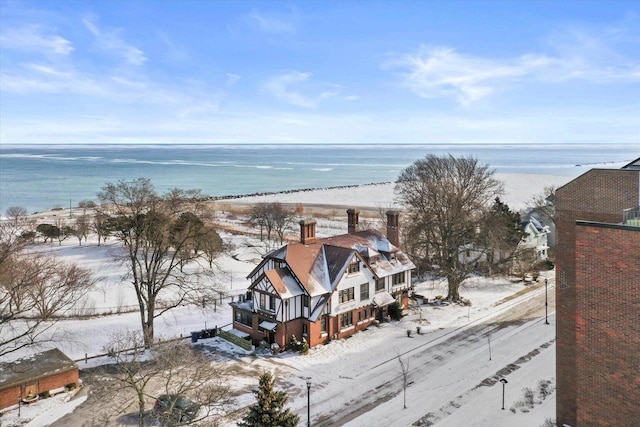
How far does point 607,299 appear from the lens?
50.5 ft

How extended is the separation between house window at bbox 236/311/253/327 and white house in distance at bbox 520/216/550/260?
97.9ft

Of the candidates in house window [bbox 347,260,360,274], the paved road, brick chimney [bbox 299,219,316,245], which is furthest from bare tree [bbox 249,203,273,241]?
the paved road

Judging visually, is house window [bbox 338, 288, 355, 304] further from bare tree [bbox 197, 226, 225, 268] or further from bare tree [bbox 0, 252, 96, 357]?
bare tree [bbox 0, 252, 96, 357]

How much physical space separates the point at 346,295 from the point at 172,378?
12136mm

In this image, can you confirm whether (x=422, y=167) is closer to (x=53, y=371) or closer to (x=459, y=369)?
(x=459, y=369)

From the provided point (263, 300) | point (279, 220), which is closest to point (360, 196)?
point (279, 220)

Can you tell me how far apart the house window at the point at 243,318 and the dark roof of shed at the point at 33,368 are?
34.7ft

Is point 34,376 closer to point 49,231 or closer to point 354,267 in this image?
point 354,267

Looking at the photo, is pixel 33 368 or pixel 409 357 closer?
pixel 33 368

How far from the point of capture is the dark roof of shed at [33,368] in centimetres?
2219

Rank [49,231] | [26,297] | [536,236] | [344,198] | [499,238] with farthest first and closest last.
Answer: [344,198] < [49,231] < [536,236] < [499,238] < [26,297]

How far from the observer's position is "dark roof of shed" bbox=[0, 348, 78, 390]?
22.2m

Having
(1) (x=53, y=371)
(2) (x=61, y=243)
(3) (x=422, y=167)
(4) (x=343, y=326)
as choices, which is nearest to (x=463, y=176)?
(3) (x=422, y=167)

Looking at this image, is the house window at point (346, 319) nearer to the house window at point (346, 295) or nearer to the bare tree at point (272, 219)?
the house window at point (346, 295)
